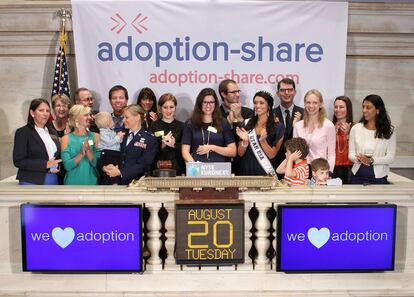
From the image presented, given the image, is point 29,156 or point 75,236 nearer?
point 75,236

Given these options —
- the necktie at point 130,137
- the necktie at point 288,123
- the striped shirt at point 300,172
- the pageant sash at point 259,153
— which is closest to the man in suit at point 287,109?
the necktie at point 288,123

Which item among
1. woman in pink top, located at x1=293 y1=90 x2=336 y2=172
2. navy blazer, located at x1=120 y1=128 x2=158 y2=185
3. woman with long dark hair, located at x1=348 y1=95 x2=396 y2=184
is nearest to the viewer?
navy blazer, located at x1=120 y1=128 x2=158 y2=185

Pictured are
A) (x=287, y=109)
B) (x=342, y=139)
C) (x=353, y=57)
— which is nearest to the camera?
(x=342, y=139)

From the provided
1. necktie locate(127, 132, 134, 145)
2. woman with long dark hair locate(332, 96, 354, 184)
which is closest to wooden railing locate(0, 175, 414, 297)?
necktie locate(127, 132, 134, 145)

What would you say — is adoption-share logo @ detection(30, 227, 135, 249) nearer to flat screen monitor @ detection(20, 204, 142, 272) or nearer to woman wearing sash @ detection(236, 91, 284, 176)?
flat screen monitor @ detection(20, 204, 142, 272)

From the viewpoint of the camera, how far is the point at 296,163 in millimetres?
5293

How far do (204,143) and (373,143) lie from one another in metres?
1.78

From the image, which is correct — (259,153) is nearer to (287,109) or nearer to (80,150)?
(287,109)

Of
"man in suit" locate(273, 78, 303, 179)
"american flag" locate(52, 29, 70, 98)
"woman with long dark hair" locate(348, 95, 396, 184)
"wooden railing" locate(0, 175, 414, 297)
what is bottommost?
"wooden railing" locate(0, 175, 414, 297)

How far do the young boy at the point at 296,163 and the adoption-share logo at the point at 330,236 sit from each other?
70cm

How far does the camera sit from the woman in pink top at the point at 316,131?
5.95 meters

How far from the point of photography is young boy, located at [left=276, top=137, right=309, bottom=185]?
205 inches

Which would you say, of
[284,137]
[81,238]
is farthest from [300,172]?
[81,238]

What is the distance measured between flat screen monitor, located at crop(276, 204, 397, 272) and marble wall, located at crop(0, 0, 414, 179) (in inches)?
156
